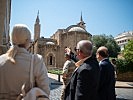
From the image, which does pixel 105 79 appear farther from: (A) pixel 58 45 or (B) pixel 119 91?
(A) pixel 58 45

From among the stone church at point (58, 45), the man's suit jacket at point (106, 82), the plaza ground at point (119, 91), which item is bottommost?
the plaza ground at point (119, 91)

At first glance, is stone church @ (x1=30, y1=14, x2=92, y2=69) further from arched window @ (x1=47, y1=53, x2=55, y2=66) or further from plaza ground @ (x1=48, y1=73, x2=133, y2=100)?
plaza ground @ (x1=48, y1=73, x2=133, y2=100)

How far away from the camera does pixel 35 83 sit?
8.59 feet

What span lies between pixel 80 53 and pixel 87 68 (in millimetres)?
383

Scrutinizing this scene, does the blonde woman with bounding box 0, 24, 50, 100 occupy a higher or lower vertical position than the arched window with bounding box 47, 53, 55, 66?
lower

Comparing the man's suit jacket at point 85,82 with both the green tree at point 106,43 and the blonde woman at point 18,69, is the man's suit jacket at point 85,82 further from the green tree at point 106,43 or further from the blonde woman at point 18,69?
the green tree at point 106,43

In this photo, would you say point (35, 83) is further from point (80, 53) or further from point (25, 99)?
point (80, 53)

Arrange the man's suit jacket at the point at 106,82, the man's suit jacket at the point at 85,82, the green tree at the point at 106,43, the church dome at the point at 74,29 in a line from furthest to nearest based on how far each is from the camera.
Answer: the church dome at the point at 74,29 → the green tree at the point at 106,43 → the man's suit jacket at the point at 106,82 → the man's suit jacket at the point at 85,82

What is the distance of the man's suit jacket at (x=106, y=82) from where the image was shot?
4594 mm

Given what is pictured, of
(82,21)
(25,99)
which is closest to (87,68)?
(25,99)

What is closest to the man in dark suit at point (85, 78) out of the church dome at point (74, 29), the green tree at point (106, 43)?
the green tree at point (106, 43)

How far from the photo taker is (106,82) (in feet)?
15.6

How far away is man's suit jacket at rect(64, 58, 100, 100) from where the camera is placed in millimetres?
3504

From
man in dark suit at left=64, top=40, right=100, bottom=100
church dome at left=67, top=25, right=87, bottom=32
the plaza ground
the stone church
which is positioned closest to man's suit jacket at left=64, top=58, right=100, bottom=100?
man in dark suit at left=64, top=40, right=100, bottom=100
